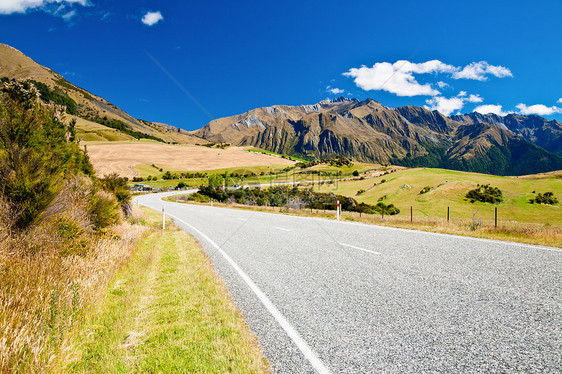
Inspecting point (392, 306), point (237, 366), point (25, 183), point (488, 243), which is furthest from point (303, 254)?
point (25, 183)

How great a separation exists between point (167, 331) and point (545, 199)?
42345mm

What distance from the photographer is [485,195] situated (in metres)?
34.8

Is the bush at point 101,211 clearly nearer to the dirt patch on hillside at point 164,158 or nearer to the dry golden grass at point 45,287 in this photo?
the dry golden grass at point 45,287

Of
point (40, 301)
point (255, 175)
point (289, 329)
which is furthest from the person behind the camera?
point (255, 175)

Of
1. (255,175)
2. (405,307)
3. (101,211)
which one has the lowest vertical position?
(405,307)

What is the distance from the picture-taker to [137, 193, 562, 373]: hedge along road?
2824mm

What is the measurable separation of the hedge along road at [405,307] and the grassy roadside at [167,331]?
0.37 metres

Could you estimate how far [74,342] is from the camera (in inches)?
127

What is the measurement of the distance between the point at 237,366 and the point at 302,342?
87 centimetres

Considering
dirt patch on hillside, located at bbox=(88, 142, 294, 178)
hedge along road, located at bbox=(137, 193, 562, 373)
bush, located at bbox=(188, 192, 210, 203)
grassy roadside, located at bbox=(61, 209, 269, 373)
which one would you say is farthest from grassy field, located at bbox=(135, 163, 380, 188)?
grassy roadside, located at bbox=(61, 209, 269, 373)

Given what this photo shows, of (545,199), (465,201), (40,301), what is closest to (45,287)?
(40,301)

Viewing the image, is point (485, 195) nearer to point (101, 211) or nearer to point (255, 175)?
point (101, 211)

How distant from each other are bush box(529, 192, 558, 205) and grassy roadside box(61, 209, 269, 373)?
40543 millimetres

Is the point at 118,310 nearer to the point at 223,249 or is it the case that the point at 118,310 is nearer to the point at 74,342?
the point at 74,342
